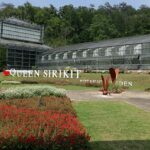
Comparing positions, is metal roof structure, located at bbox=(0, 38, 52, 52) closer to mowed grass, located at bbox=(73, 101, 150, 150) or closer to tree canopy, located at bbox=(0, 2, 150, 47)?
tree canopy, located at bbox=(0, 2, 150, 47)

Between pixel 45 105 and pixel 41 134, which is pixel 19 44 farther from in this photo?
pixel 41 134

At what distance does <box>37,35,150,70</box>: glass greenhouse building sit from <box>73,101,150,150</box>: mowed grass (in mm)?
29945

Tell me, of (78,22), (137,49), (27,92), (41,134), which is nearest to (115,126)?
(41,134)

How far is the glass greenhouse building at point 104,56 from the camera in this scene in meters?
44.4

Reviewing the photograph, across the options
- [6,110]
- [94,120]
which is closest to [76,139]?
[6,110]

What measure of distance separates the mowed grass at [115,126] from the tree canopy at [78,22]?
64.8 meters

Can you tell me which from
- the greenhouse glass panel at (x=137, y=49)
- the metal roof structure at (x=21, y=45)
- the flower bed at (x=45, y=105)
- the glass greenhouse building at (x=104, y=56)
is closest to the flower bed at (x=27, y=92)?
the flower bed at (x=45, y=105)

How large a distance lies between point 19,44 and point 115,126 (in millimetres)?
54040

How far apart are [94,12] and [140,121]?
8812 centimetres

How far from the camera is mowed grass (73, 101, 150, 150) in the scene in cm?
792

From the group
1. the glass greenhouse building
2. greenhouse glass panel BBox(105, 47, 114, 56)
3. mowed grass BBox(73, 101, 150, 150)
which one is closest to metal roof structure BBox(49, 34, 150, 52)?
the glass greenhouse building

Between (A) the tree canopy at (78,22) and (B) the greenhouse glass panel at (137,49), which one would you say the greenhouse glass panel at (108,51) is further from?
(A) the tree canopy at (78,22)

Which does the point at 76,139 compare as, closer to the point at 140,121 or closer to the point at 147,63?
the point at 140,121

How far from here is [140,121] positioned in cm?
1070
